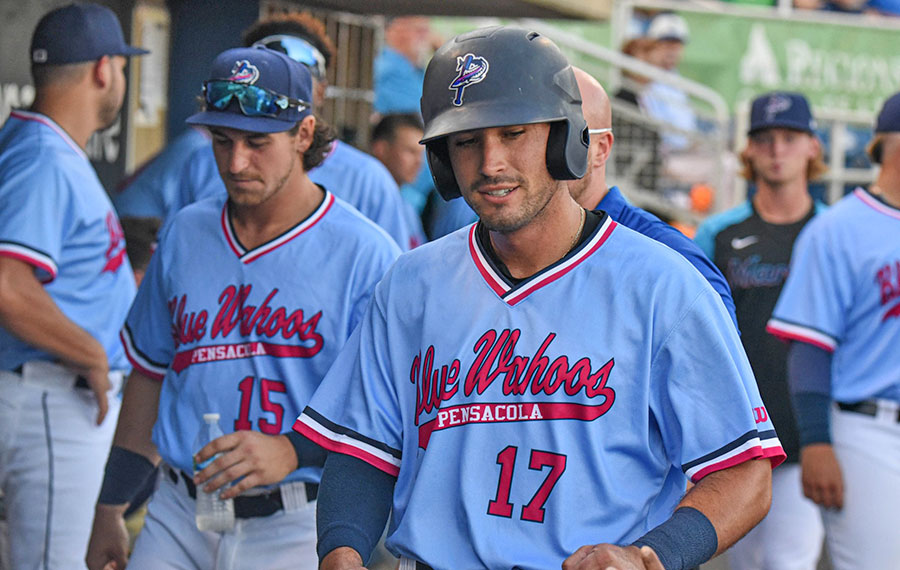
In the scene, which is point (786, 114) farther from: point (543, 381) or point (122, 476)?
point (543, 381)

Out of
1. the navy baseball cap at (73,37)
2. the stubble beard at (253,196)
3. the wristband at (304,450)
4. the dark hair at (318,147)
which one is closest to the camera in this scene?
the wristband at (304,450)

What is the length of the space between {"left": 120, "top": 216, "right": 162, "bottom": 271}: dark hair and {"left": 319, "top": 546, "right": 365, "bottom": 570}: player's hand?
3.51 meters

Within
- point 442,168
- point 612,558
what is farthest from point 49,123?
point 612,558

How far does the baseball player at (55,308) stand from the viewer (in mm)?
4402

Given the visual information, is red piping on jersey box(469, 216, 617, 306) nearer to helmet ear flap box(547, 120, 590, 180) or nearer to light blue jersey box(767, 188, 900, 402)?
helmet ear flap box(547, 120, 590, 180)

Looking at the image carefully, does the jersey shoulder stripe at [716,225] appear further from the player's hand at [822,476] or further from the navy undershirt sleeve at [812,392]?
the player's hand at [822,476]

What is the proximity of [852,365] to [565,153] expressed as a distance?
276cm

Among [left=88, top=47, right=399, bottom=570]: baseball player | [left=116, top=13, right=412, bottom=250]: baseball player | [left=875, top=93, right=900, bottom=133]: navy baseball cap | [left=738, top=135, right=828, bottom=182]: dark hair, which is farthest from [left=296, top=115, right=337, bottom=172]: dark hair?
[left=738, top=135, right=828, bottom=182]: dark hair

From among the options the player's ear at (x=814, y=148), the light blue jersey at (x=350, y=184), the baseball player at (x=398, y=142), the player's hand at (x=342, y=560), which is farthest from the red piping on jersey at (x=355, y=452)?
the baseball player at (x=398, y=142)

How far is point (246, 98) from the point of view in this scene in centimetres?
374

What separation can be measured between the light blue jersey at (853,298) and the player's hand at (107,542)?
2669mm

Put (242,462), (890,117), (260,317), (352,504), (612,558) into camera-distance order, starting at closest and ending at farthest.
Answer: (612,558)
(352,504)
(242,462)
(260,317)
(890,117)

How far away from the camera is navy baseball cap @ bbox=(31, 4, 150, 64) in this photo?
4.83m

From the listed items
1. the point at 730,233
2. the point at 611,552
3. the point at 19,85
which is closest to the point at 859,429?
the point at 730,233
